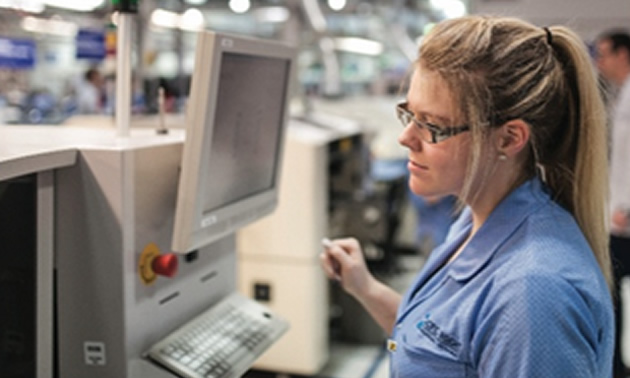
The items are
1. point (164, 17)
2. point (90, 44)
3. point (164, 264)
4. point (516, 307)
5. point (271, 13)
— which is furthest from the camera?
point (271, 13)

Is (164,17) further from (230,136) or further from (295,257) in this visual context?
(230,136)

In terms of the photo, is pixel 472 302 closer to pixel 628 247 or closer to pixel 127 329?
pixel 127 329

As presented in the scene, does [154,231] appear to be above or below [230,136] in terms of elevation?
below

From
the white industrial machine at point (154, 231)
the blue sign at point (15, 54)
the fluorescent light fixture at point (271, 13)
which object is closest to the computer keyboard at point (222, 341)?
the white industrial machine at point (154, 231)

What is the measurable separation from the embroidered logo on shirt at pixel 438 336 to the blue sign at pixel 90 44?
1.99 meters

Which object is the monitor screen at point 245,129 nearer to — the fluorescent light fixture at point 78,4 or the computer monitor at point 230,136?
the computer monitor at point 230,136

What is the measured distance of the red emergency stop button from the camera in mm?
1577

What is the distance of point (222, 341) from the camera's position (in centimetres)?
170

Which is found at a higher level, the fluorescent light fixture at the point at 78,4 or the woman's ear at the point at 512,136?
the fluorescent light fixture at the point at 78,4

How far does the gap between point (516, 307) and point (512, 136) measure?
328mm

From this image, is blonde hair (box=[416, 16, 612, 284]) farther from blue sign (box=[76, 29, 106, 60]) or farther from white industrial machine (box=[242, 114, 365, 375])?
white industrial machine (box=[242, 114, 365, 375])

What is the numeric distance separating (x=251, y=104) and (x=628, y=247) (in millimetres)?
2283

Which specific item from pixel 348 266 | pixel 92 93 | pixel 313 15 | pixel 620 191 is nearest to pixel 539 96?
pixel 348 266

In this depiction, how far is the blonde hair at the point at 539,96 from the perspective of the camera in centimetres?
129
